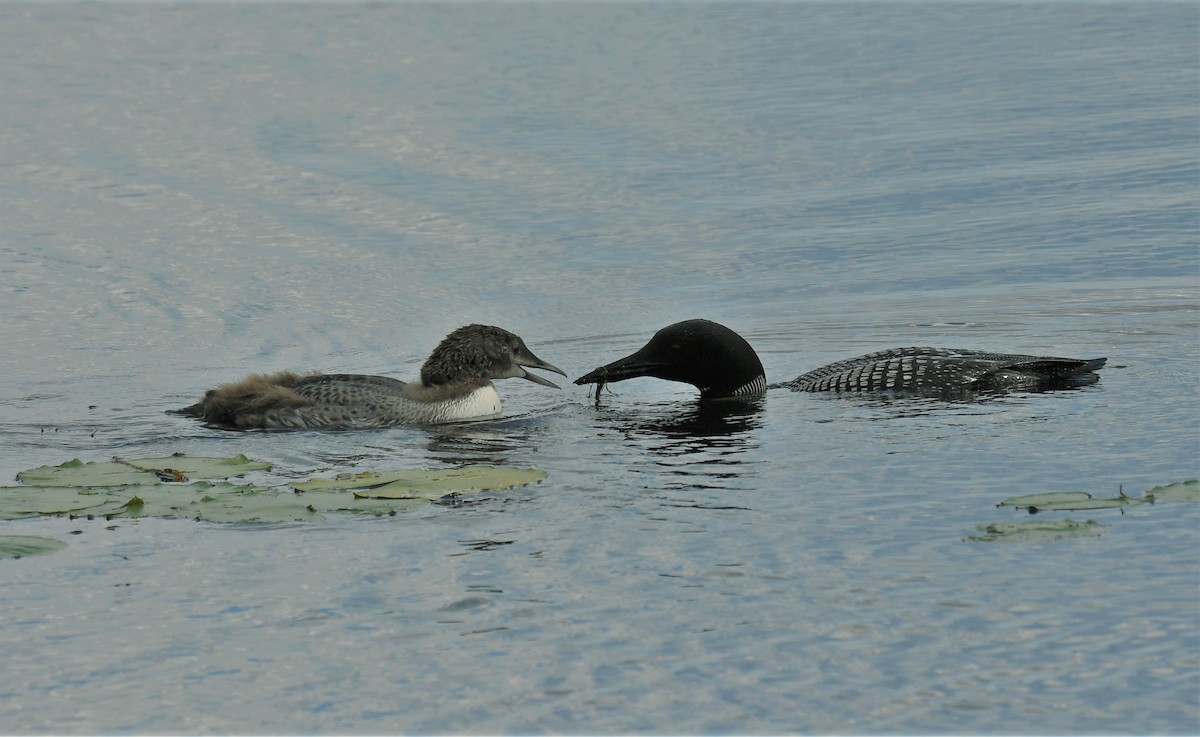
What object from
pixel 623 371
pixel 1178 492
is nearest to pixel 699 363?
pixel 623 371

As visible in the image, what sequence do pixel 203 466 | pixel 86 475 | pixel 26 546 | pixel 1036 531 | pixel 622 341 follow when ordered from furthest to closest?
pixel 622 341
pixel 203 466
pixel 86 475
pixel 26 546
pixel 1036 531

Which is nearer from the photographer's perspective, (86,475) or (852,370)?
(86,475)

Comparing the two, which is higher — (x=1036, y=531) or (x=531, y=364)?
(x=531, y=364)

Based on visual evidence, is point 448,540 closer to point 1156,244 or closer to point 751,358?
point 751,358

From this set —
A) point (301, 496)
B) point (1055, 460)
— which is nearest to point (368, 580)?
point (301, 496)

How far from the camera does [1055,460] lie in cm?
805

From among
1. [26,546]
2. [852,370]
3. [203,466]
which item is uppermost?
[852,370]

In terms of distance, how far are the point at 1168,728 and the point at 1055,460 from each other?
305 cm

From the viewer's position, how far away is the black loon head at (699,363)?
10.5m

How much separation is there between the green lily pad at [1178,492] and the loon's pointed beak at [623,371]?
3.93m

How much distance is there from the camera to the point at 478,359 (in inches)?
404

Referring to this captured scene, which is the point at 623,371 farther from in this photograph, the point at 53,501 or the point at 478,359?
the point at 53,501

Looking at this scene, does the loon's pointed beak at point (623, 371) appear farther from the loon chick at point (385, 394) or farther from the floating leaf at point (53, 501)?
the floating leaf at point (53, 501)

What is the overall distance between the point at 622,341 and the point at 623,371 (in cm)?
167
